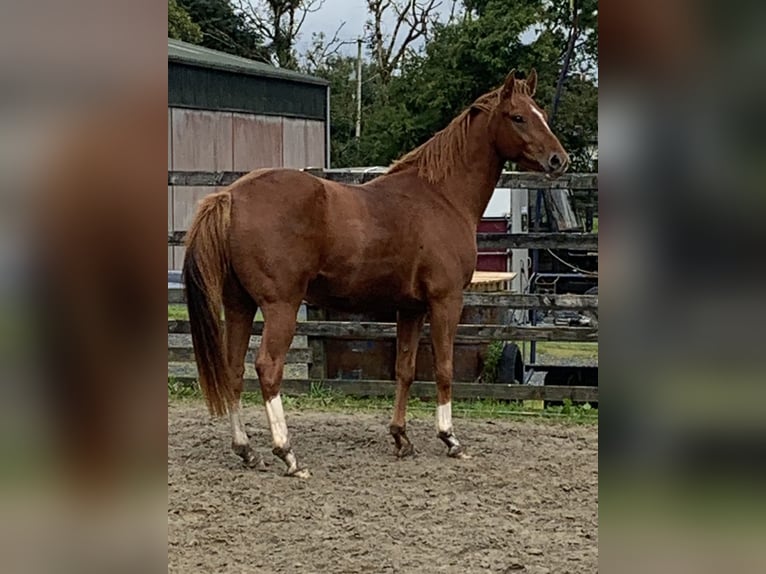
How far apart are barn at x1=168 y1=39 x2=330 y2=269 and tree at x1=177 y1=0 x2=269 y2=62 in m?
7.37

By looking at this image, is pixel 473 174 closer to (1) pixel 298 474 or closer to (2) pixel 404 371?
(2) pixel 404 371

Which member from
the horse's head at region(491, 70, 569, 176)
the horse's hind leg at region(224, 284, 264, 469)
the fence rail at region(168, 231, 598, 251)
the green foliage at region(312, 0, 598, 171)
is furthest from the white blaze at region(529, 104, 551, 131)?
the green foliage at region(312, 0, 598, 171)

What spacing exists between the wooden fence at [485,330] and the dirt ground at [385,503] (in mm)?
442

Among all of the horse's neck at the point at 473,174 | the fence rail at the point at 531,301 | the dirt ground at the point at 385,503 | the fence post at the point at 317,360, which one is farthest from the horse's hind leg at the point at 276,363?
the fence post at the point at 317,360

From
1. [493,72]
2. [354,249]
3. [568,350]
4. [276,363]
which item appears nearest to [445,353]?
[354,249]

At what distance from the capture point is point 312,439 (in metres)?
4.73

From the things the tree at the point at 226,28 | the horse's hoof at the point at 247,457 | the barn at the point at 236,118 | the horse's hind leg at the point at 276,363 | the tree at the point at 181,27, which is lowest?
the horse's hoof at the point at 247,457

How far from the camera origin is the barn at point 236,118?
1395 cm

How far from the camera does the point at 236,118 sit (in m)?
15.8

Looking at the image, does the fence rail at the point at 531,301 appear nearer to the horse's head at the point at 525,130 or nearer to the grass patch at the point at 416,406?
the grass patch at the point at 416,406

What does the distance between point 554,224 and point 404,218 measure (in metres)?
3.05

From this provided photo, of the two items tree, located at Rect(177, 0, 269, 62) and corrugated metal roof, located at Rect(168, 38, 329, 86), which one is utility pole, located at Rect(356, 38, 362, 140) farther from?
corrugated metal roof, located at Rect(168, 38, 329, 86)
